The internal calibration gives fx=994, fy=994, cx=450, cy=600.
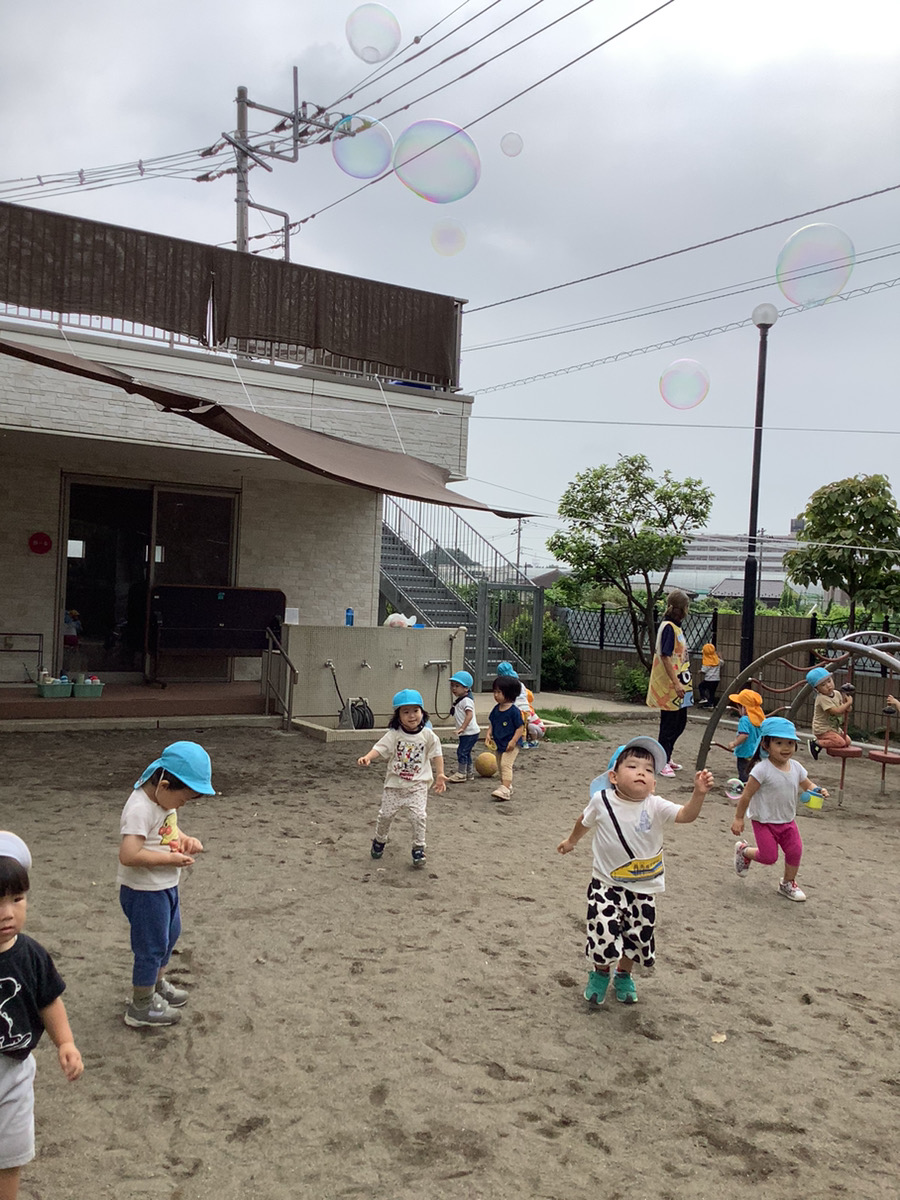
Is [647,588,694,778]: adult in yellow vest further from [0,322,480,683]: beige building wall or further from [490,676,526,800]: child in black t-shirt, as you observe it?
[0,322,480,683]: beige building wall

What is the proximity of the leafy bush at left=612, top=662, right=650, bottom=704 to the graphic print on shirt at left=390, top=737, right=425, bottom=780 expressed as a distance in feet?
35.8

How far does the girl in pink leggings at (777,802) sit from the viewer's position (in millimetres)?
6188

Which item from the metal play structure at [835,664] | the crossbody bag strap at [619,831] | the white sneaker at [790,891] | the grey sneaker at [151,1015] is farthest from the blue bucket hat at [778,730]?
the grey sneaker at [151,1015]

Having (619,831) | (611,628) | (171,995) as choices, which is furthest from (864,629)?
(171,995)

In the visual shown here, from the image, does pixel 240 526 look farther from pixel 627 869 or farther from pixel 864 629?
pixel 627 869

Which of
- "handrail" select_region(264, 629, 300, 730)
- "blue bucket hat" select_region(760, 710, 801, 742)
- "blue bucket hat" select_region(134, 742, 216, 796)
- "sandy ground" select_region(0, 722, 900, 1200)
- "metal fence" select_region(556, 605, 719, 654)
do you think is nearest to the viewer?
"sandy ground" select_region(0, 722, 900, 1200)

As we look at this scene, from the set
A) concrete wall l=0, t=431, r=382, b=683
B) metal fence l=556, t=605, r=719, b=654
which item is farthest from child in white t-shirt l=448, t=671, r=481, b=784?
metal fence l=556, t=605, r=719, b=654

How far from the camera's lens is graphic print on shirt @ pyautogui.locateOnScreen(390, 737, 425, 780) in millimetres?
6449

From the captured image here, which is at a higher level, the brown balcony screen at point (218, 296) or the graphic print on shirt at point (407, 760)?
the brown balcony screen at point (218, 296)

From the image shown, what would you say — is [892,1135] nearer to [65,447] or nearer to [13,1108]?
[13,1108]

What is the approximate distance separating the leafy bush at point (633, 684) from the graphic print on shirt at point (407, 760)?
35.8 ft

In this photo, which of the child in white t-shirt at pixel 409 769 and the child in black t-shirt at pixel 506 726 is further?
the child in black t-shirt at pixel 506 726

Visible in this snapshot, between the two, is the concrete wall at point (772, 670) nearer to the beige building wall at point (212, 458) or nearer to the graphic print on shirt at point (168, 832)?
the beige building wall at point (212, 458)

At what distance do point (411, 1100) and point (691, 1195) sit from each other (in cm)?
99
